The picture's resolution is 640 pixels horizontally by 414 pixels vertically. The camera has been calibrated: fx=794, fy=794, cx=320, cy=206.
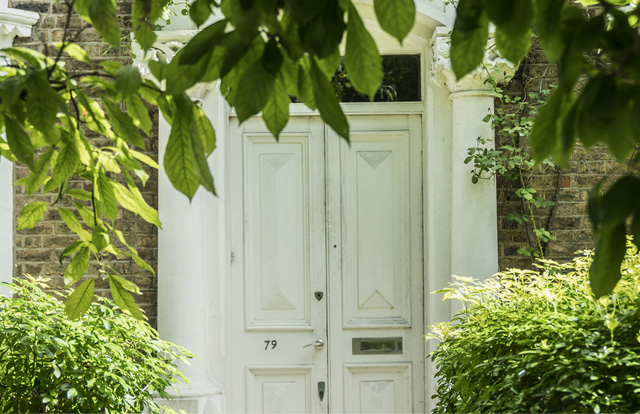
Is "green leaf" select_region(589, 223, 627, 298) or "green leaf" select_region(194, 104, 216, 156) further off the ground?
"green leaf" select_region(194, 104, 216, 156)

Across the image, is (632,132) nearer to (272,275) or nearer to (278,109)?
(278,109)

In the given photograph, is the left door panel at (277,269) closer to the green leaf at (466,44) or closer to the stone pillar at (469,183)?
the stone pillar at (469,183)

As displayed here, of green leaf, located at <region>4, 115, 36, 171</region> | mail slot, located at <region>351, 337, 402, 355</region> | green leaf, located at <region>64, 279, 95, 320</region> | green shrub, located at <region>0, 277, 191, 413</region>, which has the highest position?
green leaf, located at <region>4, 115, 36, 171</region>

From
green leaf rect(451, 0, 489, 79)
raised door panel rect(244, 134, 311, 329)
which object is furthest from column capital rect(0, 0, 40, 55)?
green leaf rect(451, 0, 489, 79)

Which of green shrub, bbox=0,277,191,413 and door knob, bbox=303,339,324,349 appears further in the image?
door knob, bbox=303,339,324,349

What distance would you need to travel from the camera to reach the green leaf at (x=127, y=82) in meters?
1.15

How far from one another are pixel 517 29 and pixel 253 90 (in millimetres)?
327

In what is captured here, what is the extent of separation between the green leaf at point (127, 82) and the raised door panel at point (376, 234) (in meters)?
4.27

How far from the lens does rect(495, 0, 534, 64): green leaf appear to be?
3.10 feet

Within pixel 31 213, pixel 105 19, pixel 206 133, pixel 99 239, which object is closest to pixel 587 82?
pixel 206 133

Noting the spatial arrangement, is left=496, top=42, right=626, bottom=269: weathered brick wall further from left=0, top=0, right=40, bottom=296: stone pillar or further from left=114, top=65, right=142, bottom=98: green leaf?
left=114, top=65, right=142, bottom=98: green leaf

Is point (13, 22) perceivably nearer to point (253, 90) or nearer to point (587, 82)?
point (253, 90)

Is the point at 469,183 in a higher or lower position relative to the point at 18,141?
higher

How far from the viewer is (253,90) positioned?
927mm
